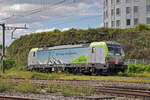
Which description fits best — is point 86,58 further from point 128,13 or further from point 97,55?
point 128,13

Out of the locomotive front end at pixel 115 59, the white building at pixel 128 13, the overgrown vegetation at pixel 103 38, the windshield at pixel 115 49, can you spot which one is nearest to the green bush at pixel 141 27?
the overgrown vegetation at pixel 103 38

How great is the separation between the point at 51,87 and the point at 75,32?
31.8 metres

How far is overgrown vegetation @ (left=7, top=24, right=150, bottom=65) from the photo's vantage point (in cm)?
3988

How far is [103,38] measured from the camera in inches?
1713

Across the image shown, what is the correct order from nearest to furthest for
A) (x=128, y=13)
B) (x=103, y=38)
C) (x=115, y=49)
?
(x=115, y=49)
(x=103, y=38)
(x=128, y=13)

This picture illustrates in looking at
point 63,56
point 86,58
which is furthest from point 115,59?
point 63,56

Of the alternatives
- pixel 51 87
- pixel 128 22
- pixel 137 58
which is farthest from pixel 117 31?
pixel 51 87

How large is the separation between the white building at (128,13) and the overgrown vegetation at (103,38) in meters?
19.1

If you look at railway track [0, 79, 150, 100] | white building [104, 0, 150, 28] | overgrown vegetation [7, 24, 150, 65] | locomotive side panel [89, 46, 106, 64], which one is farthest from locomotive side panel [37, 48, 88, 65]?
white building [104, 0, 150, 28]

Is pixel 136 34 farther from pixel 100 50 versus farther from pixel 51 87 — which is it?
pixel 51 87

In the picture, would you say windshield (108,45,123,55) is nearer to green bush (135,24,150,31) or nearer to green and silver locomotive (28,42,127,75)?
green and silver locomotive (28,42,127,75)

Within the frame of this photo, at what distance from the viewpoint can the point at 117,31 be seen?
142 ft

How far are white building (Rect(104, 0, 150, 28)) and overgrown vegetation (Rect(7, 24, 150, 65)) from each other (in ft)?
62.8

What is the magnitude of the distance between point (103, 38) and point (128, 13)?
24.0 metres
